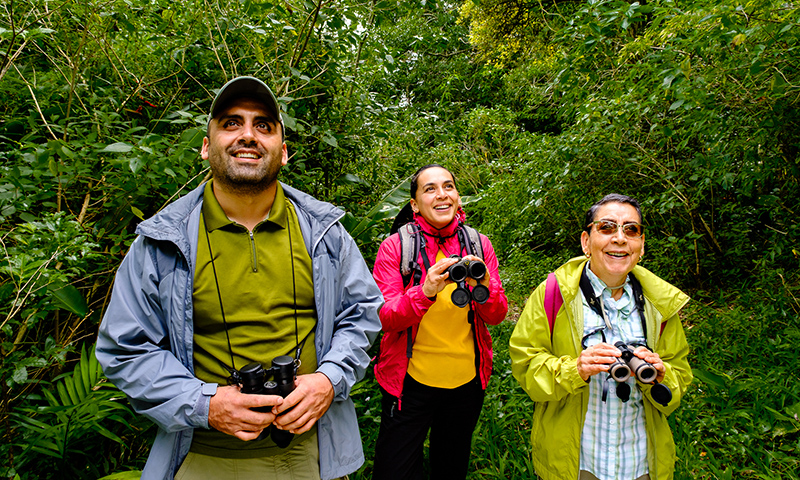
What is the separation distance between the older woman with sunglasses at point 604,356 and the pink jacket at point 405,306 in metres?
0.26

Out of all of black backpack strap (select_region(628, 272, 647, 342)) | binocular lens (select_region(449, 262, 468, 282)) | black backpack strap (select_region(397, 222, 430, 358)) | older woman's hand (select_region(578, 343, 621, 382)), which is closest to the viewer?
older woman's hand (select_region(578, 343, 621, 382))

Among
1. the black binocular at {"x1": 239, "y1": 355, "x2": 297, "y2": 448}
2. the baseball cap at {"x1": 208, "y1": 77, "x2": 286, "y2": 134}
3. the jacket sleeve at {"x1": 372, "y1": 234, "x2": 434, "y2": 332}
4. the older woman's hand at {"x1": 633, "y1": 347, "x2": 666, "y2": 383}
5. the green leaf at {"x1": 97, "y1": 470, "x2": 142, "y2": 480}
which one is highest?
the baseball cap at {"x1": 208, "y1": 77, "x2": 286, "y2": 134}

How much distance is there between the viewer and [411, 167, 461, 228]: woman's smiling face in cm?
207

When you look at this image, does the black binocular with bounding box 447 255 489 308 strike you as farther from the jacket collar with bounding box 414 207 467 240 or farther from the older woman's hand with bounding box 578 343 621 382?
the older woman's hand with bounding box 578 343 621 382

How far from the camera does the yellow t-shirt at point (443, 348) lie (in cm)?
193

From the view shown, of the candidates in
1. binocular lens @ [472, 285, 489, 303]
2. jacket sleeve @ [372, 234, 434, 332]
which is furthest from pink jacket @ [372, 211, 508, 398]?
binocular lens @ [472, 285, 489, 303]

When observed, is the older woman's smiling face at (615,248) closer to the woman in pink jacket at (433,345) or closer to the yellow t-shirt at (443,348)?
the woman in pink jacket at (433,345)

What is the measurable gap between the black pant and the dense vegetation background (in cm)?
72

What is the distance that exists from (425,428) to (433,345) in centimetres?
40

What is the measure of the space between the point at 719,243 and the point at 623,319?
173 inches

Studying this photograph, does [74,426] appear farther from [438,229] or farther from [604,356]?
[604,356]

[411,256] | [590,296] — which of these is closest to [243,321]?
[411,256]

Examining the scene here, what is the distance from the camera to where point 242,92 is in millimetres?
1526

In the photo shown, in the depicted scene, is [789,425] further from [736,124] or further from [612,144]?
[612,144]
